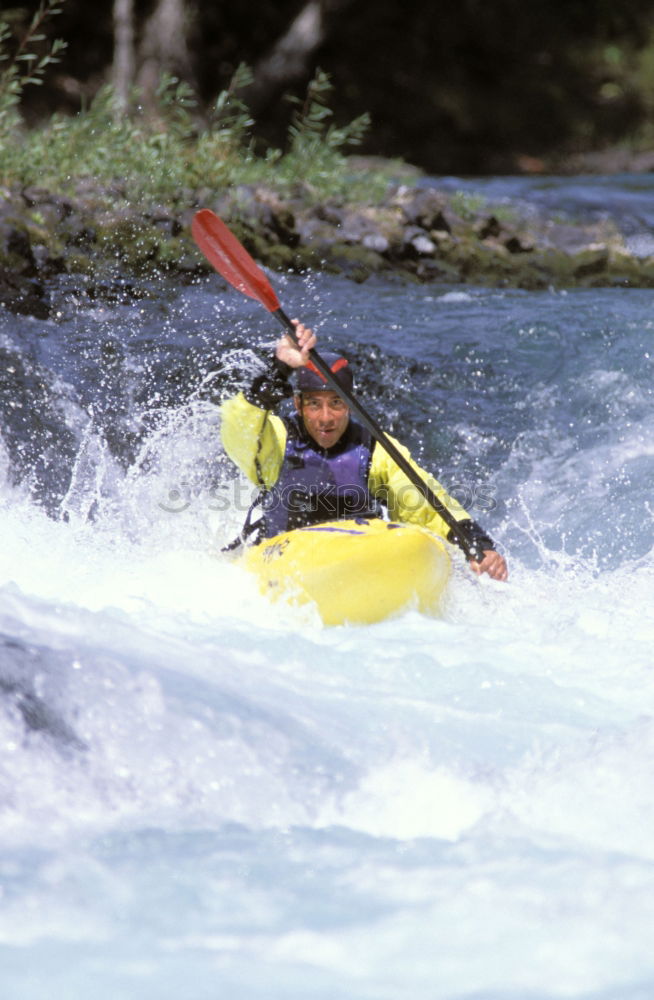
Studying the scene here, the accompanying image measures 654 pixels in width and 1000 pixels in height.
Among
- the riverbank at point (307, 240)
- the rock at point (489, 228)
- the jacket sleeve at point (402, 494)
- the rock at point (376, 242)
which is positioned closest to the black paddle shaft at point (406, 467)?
the jacket sleeve at point (402, 494)

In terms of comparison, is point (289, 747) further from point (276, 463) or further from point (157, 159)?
point (157, 159)

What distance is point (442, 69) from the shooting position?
1508cm

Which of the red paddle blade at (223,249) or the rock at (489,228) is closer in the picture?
the red paddle blade at (223,249)

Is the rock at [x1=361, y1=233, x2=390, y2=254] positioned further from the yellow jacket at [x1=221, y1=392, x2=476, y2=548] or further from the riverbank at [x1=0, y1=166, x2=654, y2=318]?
the yellow jacket at [x1=221, y1=392, x2=476, y2=548]

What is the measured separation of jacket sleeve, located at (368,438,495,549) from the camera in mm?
4188

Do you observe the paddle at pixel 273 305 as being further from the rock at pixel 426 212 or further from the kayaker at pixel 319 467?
the rock at pixel 426 212

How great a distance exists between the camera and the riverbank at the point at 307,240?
5.82 metres

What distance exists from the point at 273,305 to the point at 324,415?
43cm

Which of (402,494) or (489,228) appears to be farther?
(489,228)

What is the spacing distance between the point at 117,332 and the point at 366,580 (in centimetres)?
250

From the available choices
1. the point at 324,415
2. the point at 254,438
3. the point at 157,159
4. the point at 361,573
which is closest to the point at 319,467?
the point at 324,415

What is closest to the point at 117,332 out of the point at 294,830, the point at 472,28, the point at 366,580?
the point at 366,580

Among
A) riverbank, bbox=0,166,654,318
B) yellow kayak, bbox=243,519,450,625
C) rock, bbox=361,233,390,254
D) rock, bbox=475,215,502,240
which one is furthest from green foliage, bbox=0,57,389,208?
yellow kayak, bbox=243,519,450,625

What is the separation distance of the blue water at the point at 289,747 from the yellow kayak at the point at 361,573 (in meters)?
0.07
